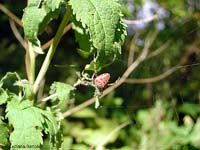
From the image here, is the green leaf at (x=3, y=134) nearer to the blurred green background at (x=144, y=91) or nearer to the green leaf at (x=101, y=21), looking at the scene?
the green leaf at (x=101, y=21)

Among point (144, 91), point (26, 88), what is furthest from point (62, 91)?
point (144, 91)

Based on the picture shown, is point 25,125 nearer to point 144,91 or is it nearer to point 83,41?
point 83,41

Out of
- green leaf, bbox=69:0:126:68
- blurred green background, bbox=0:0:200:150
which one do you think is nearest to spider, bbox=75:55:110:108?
green leaf, bbox=69:0:126:68

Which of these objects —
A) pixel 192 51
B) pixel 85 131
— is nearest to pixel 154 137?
pixel 85 131

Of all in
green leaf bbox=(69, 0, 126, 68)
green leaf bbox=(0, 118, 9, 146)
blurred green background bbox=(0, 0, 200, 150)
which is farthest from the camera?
blurred green background bbox=(0, 0, 200, 150)

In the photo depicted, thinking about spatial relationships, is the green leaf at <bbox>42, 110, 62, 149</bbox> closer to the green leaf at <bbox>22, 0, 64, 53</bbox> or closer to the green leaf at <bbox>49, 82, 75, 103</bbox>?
the green leaf at <bbox>49, 82, 75, 103</bbox>

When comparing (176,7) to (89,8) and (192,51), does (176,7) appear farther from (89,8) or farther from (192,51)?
(89,8)
